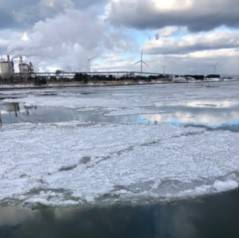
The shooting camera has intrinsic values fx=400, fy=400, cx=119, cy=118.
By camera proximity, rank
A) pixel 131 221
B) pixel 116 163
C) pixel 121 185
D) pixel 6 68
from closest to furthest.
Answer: pixel 131 221
pixel 121 185
pixel 116 163
pixel 6 68

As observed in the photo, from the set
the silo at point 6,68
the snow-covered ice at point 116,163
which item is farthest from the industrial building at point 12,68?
the snow-covered ice at point 116,163

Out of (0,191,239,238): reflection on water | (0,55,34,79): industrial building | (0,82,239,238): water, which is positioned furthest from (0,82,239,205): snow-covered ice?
(0,55,34,79): industrial building

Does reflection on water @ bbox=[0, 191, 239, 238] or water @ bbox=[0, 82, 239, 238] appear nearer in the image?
reflection on water @ bbox=[0, 191, 239, 238]

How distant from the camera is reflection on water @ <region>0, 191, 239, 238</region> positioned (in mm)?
4836

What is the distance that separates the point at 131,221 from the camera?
5168mm

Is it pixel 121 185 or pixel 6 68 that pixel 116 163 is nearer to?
pixel 121 185

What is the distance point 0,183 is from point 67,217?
2073 mm

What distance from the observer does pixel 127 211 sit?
216 inches

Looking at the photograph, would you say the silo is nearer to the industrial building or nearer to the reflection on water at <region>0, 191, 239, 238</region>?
the industrial building

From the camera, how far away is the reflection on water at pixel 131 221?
4836 millimetres

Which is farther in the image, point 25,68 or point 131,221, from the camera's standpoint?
point 25,68

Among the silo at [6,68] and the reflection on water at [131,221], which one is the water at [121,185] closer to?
the reflection on water at [131,221]

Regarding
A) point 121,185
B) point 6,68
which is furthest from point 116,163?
point 6,68

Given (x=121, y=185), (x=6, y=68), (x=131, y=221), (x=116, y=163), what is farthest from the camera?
(x=6, y=68)
